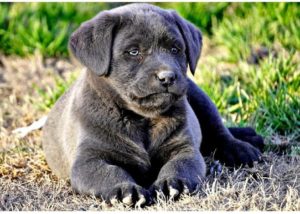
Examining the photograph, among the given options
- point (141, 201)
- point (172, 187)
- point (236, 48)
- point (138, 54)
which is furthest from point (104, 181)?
point (236, 48)

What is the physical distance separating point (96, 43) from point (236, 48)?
474 centimetres

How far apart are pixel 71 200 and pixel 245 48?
5139mm

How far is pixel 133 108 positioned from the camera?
5.65m

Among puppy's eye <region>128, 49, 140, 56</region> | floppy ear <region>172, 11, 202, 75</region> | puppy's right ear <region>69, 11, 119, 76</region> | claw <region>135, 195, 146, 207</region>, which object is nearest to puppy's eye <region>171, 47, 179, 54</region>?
floppy ear <region>172, 11, 202, 75</region>

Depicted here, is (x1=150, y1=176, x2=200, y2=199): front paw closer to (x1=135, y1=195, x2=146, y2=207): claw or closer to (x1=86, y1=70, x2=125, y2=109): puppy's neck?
(x1=135, y1=195, x2=146, y2=207): claw

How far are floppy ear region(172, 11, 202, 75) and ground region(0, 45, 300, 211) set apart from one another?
3.32 ft

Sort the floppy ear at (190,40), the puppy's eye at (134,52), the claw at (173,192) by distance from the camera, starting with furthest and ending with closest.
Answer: the floppy ear at (190,40) → the puppy's eye at (134,52) → the claw at (173,192)

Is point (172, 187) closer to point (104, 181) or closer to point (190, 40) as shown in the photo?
point (104, 181)

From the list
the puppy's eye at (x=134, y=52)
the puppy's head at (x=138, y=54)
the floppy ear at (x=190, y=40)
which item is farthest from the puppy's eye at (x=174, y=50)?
the puppy's eye at (x=134, y=52)

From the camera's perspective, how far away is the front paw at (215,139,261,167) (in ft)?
21.1

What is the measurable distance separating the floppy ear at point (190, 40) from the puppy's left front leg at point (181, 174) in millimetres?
775

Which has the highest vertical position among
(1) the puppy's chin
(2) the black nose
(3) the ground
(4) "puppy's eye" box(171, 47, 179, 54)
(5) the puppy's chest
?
(4) "puppy's eye" box(171, 47, 179, 54)

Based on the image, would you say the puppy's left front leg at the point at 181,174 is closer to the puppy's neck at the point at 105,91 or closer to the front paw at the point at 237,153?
the puppy's neck at the point at 105,91

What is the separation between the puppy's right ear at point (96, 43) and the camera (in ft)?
18.4
